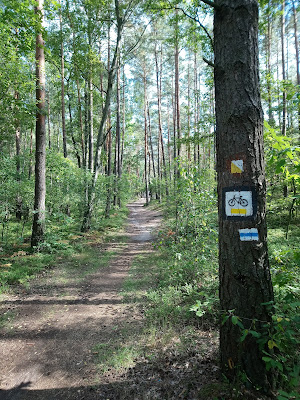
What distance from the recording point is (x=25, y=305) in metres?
4.43

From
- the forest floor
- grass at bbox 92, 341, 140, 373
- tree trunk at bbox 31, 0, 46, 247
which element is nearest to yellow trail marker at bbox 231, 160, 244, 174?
the forest floor

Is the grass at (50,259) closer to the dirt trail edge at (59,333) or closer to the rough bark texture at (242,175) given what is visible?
the dirt trail edge at (59,333)

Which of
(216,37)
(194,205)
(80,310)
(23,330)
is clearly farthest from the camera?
(194,205)

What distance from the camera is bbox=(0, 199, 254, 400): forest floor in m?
2.40

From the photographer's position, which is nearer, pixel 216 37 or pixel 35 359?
pixel 216 37

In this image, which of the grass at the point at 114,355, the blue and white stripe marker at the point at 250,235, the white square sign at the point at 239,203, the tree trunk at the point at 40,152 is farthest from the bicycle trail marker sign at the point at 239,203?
the tree trunk at the point at 40,152

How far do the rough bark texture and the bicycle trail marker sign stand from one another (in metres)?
0.04

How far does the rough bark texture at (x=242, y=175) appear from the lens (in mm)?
2004

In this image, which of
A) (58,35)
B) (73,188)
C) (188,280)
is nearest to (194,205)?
(188,280)

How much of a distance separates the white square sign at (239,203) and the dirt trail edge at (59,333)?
7.78ft

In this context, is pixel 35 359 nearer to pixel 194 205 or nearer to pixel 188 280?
pixel 188 280

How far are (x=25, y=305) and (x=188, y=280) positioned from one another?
3.31 m

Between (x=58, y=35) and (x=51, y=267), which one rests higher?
(x=58, y=35)

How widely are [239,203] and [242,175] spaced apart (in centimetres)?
26
